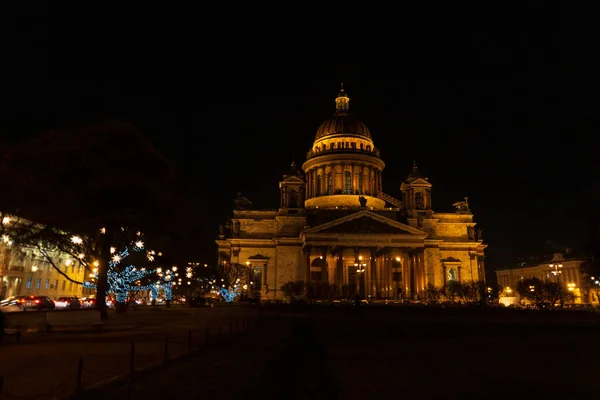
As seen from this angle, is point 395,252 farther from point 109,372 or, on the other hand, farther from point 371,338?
point 109,372

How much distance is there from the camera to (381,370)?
40.5 ft

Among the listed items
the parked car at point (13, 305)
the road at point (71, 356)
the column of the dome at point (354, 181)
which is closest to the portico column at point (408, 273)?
the column of the dome at point (354, 181)

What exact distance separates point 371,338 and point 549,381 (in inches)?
411

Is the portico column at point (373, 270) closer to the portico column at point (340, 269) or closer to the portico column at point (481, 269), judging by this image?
the portico column at point (340, 269)

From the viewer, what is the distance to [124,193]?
2588 centimetres

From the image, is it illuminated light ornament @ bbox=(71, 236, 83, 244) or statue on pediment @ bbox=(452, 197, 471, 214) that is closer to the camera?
illuminated light ornament @ bbox=(71, 236, 83, 244)

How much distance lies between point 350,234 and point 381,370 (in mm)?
54609

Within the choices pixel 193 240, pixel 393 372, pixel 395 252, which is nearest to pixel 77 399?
pixel 393 372

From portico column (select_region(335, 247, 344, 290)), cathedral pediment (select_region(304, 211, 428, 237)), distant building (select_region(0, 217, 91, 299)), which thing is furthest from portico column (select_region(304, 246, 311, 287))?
distant building (select_region(0, 217, 91, 299))

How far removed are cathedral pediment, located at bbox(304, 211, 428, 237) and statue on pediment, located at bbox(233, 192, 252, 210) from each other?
14000mm

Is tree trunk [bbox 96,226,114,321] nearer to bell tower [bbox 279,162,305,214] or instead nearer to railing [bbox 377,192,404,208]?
bell tower [bbox 279,162,305,214]

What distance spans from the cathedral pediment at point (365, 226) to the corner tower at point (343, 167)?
376 inches

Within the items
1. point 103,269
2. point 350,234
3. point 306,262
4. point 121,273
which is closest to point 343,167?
point 350,234

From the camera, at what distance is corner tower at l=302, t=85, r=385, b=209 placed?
262 feet
